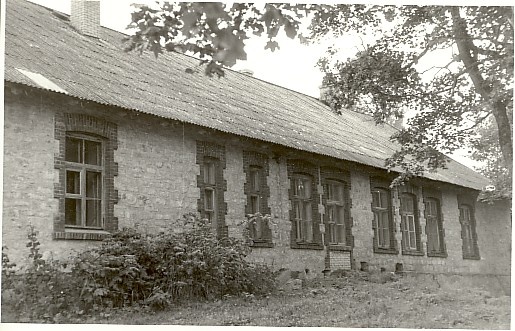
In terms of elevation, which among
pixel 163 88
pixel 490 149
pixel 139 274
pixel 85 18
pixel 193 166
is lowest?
pixel 139 274

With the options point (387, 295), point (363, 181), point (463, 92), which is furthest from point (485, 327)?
point (363, 181)

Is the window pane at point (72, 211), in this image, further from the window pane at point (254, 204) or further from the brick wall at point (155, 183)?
the window pane at point (254, 204)

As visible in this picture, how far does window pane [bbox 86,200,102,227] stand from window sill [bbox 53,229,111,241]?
14 cm

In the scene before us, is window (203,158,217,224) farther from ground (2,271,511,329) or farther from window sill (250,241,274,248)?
ground (2,271,511,329)

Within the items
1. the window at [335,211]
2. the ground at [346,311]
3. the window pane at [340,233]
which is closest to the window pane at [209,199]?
the ground at [346,311]

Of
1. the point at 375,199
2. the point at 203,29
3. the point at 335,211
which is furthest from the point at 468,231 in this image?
the point at 203,29

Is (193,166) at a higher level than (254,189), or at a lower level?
higher

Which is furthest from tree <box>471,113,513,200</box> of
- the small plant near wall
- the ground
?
the small plant near wall

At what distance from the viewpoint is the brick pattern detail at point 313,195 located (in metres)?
Answer: 14.3

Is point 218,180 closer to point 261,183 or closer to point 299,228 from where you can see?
point 261,183

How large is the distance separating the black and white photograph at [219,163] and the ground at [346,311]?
0.05 meters

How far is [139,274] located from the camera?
10.5m

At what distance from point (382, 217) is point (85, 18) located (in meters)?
8.50

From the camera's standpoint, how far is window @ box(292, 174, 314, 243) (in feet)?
47.4
